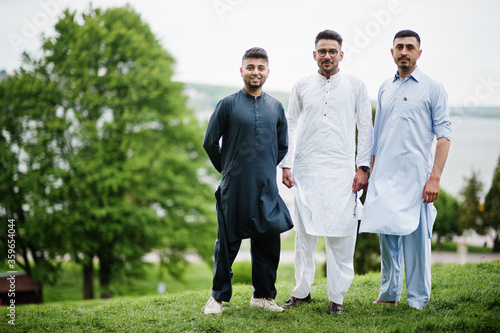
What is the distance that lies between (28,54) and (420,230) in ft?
47.0

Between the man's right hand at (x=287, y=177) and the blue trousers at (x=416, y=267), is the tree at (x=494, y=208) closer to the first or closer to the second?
the blue trousers at (x=416, y=267)

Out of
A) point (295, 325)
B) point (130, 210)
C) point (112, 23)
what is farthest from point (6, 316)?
point (112, 23)

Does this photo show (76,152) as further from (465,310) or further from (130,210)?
(465,310)

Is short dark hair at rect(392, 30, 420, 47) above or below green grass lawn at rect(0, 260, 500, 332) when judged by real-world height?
above

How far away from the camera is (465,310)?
4371mm

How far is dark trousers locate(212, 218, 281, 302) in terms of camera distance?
4480mm

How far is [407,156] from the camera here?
4523mm

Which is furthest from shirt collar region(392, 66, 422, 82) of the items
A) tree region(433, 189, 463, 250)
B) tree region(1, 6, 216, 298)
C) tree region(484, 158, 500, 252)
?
tree region(433, 189, 463, 250)

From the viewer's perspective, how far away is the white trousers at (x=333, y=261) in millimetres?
4500

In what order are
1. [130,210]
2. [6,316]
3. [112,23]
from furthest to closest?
1. [112,23]
2. [130,210]
3. [6,316]

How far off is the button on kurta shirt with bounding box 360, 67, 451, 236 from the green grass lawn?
0.80 m

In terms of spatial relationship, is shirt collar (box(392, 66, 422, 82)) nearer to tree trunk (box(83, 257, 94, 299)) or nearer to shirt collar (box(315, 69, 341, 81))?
shirt collar (box(315, 69, 341, 81))

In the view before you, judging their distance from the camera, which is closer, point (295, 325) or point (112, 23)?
point (295, 325)

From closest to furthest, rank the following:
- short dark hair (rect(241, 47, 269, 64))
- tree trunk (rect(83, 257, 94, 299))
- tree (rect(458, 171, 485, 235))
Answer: short dark hair (rect(241, 47, 269, 64)) → tree trunk (rect(83, 257, 94, 299)) → tree (rect(458, 171, 485, 235))
